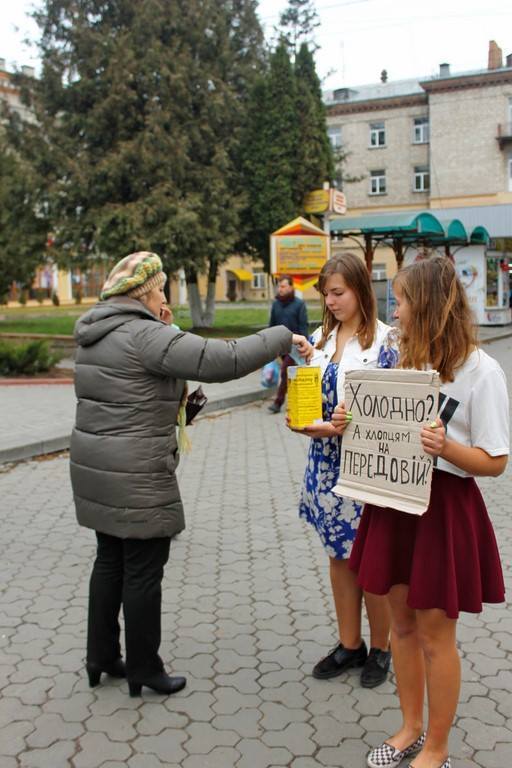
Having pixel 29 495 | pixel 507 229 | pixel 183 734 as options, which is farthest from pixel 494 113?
pixel 183 734

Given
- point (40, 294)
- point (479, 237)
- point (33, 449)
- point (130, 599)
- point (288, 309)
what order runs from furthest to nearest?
point (40, 294) → point (479, 237) → point (288, 309) → point (33, 449) → point (130, 599)

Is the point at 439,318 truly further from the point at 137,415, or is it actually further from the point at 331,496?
the point at 137,415

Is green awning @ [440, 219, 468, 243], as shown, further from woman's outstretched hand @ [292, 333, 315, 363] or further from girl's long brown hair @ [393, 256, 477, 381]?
girl's long brown hair @ [393, 256, 477, 381]

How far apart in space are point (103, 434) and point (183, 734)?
4.05 feet

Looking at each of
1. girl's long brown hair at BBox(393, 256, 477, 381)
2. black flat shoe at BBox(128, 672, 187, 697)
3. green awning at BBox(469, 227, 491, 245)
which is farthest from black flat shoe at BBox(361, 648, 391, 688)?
green awning at BBox(469, 227, 491, 245)

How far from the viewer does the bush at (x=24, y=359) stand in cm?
1462

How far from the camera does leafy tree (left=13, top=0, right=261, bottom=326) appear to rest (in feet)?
64.9

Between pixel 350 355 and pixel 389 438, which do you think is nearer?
pixel 389 438

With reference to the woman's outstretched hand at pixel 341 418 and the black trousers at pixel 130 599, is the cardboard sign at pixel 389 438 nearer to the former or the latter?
the woman's outstretched hand at pixel 341 418

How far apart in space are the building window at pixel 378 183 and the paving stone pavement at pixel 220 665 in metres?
48.6

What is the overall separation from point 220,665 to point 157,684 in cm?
41

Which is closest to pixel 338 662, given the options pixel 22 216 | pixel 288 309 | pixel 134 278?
pixel 134 278

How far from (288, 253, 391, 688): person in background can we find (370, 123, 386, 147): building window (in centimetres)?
5150

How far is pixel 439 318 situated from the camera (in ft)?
8.08
